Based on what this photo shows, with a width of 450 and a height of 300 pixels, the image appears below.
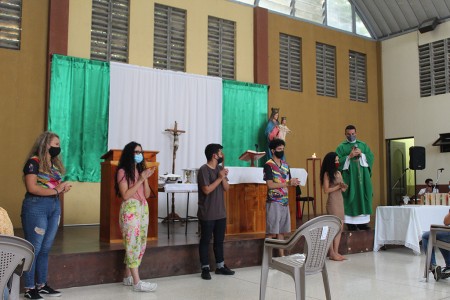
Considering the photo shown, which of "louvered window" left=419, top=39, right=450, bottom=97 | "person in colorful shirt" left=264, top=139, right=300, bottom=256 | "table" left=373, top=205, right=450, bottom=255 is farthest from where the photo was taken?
"louvered window" left=419, top=39, right=450, bottom=97

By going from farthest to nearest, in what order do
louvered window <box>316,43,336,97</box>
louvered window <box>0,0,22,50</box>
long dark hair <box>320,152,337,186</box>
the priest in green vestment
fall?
louvered window <box>316,43,336,97</box> → louvered window <box>0,0,22,50</box> → the priest in green vestment → long dark hair <box>320,152,337,186</box>

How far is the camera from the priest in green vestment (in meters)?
6.84

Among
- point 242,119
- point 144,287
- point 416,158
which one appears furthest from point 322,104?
point 144,287

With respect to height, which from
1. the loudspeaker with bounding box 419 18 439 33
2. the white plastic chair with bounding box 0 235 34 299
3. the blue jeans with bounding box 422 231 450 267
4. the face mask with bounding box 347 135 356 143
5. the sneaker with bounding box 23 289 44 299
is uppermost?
the loudspeaker with bounding box 419 18 439 33

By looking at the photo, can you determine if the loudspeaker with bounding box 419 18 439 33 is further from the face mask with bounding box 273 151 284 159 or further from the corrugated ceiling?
the face mask with bounding box 273 151 284 159

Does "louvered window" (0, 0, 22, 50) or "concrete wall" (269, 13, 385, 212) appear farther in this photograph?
"concrete wall" (269, 13, 385, 212)

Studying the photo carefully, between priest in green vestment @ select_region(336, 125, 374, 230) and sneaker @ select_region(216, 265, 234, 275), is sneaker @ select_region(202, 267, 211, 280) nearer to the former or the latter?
sneaker @ select_region(216, 265, 234, 275)

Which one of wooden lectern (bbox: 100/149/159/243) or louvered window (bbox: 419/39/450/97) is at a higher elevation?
louvered window (bbox: 419/39/450/97)

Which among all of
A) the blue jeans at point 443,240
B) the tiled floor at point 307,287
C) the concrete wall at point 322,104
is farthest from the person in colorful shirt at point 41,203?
the concrete wall at point 322,104

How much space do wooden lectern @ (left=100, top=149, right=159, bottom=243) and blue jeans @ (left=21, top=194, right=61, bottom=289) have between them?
136 cm

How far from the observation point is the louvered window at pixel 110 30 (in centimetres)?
838

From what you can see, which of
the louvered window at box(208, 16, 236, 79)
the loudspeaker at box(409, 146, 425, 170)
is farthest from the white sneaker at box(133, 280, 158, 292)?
the louvered window at box(208, 16, 236, 79)

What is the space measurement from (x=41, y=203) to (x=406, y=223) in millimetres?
5039

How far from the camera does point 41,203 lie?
382 cm
